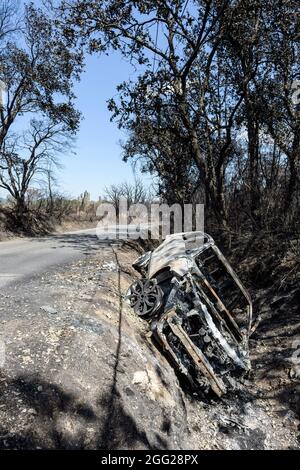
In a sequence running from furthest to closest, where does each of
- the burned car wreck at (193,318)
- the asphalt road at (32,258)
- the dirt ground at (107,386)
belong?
the asphalt road at (32,258), the burned car wreck at (193,318), the dirt ground at (107,386)

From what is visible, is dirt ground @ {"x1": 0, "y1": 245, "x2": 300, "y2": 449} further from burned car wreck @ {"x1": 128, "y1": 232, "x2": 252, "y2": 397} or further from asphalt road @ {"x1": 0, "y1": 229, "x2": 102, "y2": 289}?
asphalt road @ {"x1": 0, "y1": 229, "x2": 102, "y2": 289}

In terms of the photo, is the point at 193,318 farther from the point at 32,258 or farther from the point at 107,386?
the point at 32,258

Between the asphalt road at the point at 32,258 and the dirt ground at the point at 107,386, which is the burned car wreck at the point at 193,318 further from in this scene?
the asphalt road at the point at 32,258

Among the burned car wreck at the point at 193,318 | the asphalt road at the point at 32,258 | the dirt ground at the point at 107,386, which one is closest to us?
the dirt ground at the point at 107,386

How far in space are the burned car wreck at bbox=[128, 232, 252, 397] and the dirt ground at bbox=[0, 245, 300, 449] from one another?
0.34 m

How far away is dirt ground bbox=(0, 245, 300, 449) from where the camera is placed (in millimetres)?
4371

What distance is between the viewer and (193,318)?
290 inches

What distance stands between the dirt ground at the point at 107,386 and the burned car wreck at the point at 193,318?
0.34m

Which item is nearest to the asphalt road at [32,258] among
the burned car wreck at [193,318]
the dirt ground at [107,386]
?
the dirt ground at [107,386]

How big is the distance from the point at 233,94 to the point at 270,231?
25.2ft

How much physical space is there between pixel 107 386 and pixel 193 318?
2583 millimetres

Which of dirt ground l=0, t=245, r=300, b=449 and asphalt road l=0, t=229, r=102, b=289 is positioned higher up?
asphalt road l=0, t=229, r=102, b=289

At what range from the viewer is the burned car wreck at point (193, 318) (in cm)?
676

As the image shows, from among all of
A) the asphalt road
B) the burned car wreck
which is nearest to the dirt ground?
the burned car wreck
